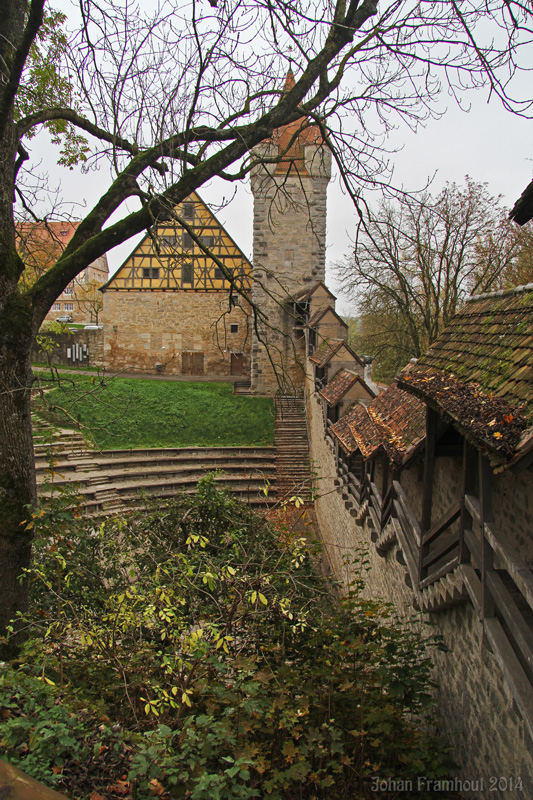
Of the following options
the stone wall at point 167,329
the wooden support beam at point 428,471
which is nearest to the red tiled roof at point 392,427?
the wooden support beam at point 428,471

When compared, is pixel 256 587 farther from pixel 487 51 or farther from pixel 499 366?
pixel 487 51

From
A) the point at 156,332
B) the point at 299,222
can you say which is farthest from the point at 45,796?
the point at 156,332

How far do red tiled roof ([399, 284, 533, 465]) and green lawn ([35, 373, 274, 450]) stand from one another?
12241mm

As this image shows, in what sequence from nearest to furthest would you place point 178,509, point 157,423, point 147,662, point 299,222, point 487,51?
point 147,662
point 487,51
point 178,509
point 157,423
point 299,222

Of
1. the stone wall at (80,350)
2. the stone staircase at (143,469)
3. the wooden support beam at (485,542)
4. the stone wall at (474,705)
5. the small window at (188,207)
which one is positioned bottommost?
the stone staircase at (143,469)

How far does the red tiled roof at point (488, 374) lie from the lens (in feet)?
8.02

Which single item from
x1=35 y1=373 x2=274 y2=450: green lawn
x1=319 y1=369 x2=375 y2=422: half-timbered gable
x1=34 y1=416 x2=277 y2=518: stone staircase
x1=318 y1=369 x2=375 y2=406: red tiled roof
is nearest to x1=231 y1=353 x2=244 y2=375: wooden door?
x1=35 y1=373 x2=274 y2=450: green lawn

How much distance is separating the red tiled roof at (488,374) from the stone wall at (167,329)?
21207 millimetres

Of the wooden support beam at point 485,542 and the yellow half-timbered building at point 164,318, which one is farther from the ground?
the yellow half-timbered building at point 164,318

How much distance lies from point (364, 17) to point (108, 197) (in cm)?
275

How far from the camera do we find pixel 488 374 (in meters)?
3.19

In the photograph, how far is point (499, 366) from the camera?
10.4ft

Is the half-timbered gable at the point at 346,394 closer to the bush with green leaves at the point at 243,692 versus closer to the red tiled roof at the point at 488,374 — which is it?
the red tiled roof at the point at 488,374

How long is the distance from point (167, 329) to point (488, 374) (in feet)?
76.4
